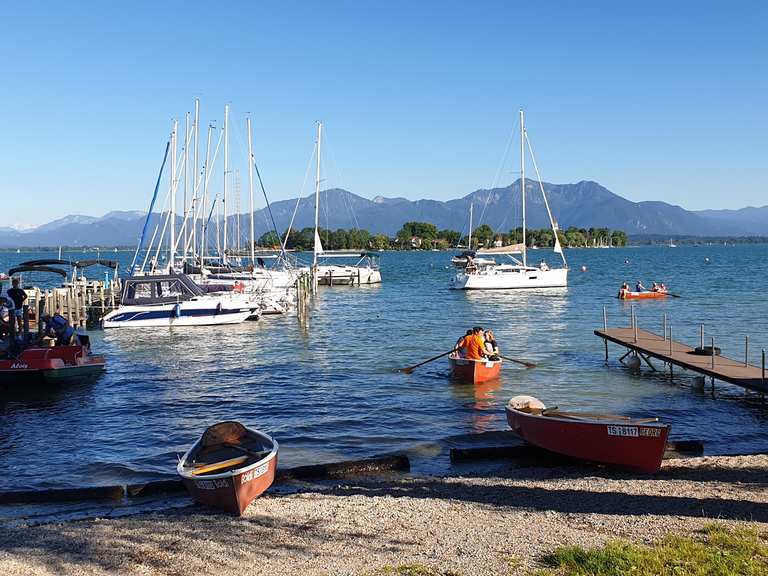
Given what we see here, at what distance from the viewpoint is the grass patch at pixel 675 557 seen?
336 inches

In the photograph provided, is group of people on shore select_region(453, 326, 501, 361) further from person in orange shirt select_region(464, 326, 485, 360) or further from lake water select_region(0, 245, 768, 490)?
lake water select_region(0, 245, 768, 490)

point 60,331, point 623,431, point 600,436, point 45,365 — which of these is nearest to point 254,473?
point 600,436

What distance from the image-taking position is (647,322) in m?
44.0

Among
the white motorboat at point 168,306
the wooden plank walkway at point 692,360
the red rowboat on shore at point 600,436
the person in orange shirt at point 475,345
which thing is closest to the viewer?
the red rowboat on shore at point 600,436

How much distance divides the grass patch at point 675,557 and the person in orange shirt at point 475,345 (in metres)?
14.6

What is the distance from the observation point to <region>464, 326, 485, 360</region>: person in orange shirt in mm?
24422

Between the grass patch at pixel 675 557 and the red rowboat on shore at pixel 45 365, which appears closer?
the grass patch at pixel 675 557

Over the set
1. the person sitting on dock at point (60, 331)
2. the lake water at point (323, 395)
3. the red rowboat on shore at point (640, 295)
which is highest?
the person sitting on dock at point (60, 331)

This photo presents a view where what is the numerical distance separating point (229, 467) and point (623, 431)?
23.3 ft

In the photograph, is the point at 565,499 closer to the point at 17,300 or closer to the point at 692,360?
the point at 692,360

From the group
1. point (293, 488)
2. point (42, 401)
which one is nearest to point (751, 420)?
point (293, 488)

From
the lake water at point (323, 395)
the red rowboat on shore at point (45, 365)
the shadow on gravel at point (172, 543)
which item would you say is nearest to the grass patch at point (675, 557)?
the shadow on gravel at point (172, 543)

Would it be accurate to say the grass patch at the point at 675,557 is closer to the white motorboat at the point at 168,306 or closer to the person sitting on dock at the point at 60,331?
the person sitting on dock at the point at 60,331

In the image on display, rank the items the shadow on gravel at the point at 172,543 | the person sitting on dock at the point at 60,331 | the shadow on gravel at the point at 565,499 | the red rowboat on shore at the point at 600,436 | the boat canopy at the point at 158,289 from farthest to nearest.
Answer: the boat canopy at the point at 158,289
the person sitting on dock at the point at 60,331
the red rowboat on shore at the point at 600,436
the shadow on gravel at the point at 565,499
the shadow on gravel at the point at 172,543
